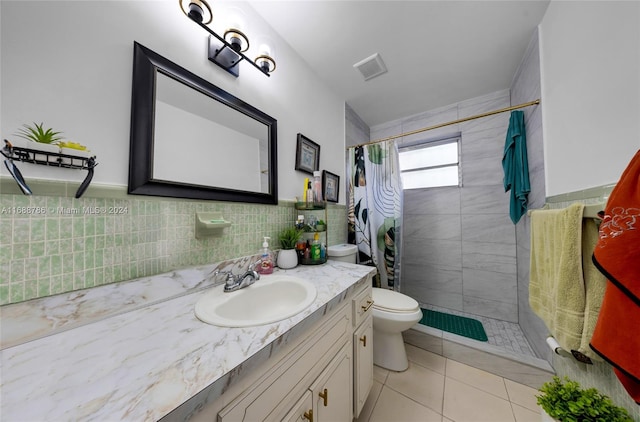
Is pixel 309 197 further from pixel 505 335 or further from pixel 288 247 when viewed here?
pixel 505 335

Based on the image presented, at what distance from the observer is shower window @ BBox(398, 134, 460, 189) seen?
2127mm

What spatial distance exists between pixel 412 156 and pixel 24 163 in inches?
105

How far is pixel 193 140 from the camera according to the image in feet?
2.89

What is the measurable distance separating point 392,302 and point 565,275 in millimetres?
905

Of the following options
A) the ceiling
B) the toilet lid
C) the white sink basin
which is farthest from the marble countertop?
the ceiling

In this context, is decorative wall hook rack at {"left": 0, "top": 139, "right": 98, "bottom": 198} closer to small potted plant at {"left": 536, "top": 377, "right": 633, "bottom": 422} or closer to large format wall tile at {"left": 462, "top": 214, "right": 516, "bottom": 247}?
small potted plant at {"left": 536, "top": 377, "right": 633, "bottom": 422}

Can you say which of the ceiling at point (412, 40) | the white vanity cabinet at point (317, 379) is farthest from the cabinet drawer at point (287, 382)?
the ceiling at point (412, 40)

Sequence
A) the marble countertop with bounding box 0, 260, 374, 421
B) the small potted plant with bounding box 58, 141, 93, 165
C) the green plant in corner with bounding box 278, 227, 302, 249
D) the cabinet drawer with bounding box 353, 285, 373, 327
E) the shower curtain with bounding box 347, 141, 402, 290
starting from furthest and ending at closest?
the shower curtain with bounding box 347, 141, 402, 290
the green plant in corner with bounding box 278, 227, 302, 249
the cabinet drawer with bounding box 353, 285, 373, 327
the small potted plant with bounding box 58, 141, 93, 165
the marble countertop with bounding box 0, 260, 374, 421

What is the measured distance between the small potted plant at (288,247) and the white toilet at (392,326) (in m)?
0.68

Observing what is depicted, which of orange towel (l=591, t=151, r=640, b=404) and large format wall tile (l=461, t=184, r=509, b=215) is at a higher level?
large format wall tile (l=461, t=184, r=509, b=215)

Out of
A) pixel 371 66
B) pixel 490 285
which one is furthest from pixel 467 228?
pixel 371 66

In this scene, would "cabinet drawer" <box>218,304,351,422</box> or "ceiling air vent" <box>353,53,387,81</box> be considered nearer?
"cabinet drawer" <box>218,304,351,422</box>

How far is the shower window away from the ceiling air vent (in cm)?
93

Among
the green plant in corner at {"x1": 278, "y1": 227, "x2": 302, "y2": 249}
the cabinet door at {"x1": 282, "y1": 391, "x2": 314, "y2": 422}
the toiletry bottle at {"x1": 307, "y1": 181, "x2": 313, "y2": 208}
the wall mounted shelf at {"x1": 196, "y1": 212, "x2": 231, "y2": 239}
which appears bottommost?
the cabinet door at {"x1": 282, "y1": 391, "x2": 314, "y2": 422}
